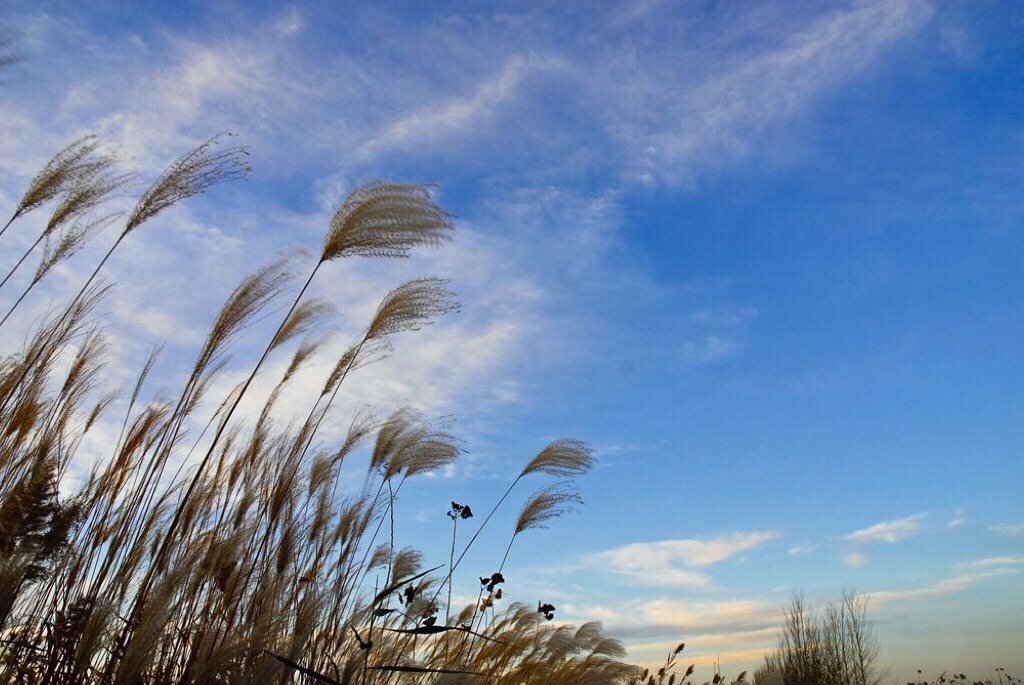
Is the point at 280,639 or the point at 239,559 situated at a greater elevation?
the point at 239,559

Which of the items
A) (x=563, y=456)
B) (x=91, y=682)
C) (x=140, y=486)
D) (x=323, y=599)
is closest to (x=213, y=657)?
(x=323, y=599)

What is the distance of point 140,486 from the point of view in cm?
307

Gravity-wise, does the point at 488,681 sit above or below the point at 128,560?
below

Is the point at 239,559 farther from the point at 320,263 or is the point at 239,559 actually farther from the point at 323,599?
the point at 320,263

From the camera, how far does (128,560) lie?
2803 mm

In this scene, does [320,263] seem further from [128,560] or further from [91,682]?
[91,682]

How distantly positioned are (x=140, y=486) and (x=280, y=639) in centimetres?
108

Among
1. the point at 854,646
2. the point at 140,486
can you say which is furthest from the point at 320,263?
the point at 854,646

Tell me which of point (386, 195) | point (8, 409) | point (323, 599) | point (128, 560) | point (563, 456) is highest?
point (386, 195)

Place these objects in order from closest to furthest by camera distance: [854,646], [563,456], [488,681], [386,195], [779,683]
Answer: [386,195] → [488,681] → [563,456] → [779,683] → [854,646]

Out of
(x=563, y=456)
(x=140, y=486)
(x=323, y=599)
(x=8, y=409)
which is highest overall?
(x=563, y=456)

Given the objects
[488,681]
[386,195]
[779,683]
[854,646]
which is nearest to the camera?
[386,195]

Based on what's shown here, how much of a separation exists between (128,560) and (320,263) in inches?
51.6

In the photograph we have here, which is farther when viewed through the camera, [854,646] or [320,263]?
[854,646]
